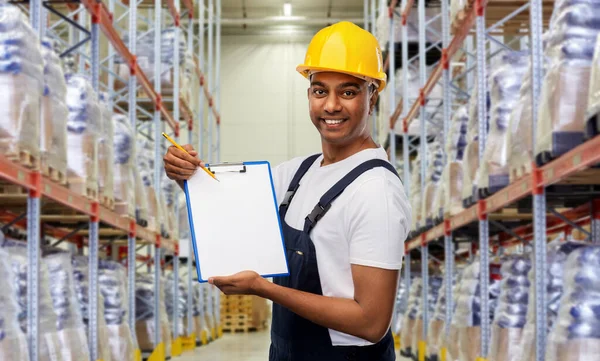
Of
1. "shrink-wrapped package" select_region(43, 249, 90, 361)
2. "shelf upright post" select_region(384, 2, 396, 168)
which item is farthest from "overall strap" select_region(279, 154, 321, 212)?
"shelf upright post" select_region(384, 2, 396, 168)

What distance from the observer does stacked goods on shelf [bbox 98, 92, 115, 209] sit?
7668 millimetres

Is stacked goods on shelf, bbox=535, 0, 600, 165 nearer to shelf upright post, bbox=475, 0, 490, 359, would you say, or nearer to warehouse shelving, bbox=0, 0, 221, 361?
shelf upright post, bbox=475, 0, 490, 359

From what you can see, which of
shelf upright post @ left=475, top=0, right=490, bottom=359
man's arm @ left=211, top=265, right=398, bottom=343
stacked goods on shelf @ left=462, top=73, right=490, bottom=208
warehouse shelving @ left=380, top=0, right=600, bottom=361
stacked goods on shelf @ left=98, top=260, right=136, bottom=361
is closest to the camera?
man's arm @ left=211, top=265, right=398, bottom=343

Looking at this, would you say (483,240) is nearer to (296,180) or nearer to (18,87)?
(18,87)

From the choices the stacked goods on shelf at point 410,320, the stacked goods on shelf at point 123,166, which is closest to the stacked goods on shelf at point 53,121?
the stacked goods on shelf at point 123,166

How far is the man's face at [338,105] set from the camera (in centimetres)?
225

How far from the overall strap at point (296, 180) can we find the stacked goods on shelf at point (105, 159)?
5189 mm

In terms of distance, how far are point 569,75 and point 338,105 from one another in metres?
2.89

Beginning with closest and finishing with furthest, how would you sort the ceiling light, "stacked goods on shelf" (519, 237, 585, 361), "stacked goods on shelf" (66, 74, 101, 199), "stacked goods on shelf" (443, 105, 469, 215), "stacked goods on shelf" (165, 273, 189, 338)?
"stacked goods on shelf" (519, 237, 585, 361) → "stacked goods on shelf" (66, 74, 101, 199) → "stacked goods on shelf" (443, 105, 469, 215) → "stacked goods on shelf" (165, 273, 189, 338) → the ceiling light

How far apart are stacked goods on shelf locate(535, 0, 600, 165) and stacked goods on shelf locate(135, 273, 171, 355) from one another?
7.16m

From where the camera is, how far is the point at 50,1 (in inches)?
315

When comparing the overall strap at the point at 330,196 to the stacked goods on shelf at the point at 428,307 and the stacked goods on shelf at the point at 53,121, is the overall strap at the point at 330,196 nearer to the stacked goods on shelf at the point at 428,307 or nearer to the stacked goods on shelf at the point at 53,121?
the stacked goods on shelf at the point at 53,121

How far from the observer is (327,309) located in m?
2.12

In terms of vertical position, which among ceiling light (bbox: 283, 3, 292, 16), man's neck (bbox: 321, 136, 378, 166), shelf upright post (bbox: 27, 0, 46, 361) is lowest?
shelf upright post (bbox: 27, 0, 46, 361)
